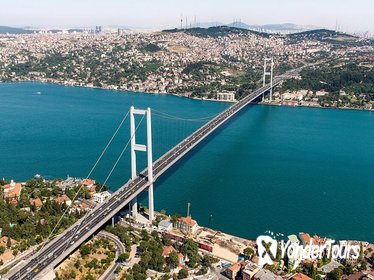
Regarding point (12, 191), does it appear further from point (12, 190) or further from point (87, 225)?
point (87, 225)

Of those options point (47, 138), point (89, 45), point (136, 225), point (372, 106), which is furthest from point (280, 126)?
point (89, 45)

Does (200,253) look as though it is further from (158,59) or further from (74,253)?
(158,59)

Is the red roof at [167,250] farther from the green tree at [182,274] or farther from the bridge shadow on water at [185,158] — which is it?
the bridge shadow on water at [185,158]

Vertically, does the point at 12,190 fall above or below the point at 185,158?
below

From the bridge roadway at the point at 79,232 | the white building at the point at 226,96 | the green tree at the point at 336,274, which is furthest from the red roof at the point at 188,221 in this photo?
the white building at the point at 226,96

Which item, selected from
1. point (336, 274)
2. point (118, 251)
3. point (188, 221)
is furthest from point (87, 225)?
point (336, 274)

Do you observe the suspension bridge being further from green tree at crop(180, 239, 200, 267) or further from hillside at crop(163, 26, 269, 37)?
hillside at crop(163, 26, 269, 37)

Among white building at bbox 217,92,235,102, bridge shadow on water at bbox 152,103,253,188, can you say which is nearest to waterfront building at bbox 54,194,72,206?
bridge shadow on water at bbox 152,103,253,188

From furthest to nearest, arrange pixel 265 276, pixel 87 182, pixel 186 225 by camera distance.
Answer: pixel 87 182 < pixel 186 225 < pixel 265 276
